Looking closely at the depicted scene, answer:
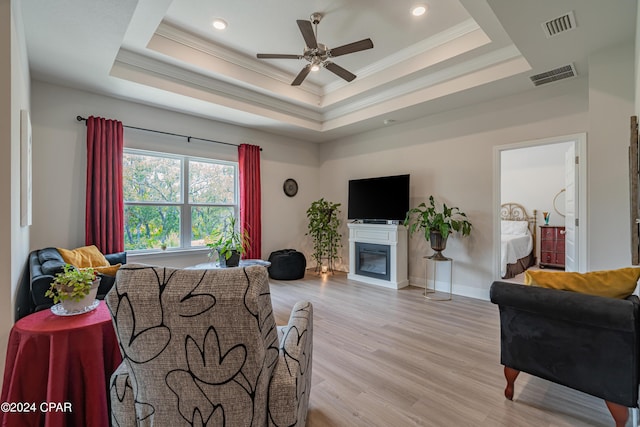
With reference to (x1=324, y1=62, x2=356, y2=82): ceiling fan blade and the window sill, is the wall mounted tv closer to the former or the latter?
Result: (x1=324, y1=62, x2=356, y2=82): ceiling fan blade

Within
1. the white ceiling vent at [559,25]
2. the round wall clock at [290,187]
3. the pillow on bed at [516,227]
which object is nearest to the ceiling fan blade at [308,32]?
the white ceiling vent at [559,25]

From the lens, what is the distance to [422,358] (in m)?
2.42

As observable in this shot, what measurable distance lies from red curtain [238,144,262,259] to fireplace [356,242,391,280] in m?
1.75

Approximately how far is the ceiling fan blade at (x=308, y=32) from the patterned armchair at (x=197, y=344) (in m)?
2.39

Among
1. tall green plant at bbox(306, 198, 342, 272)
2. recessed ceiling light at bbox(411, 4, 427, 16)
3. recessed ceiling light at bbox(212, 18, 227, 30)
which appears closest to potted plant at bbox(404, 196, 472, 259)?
tall green plant at bbox(306, 198, 342, 272)

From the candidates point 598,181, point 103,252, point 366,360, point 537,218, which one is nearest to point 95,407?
point 366,360

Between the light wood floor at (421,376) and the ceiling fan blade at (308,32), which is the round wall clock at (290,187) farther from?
the ceiling fan blade at (308,32)

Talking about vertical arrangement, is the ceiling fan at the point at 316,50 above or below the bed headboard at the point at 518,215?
above

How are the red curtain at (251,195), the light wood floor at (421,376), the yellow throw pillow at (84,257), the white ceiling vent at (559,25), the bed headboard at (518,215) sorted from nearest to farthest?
the light wood floor at (421,376)
the white ceiling vent at (559,25)
the yellow throw pillow at (84,257)
the red curtain at (251,195)
the bed headboard at (518,215)

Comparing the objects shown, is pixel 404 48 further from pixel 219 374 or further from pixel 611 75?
pixel 219 374

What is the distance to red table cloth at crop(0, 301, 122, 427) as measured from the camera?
4.55 feet

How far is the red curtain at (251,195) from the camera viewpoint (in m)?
5.07

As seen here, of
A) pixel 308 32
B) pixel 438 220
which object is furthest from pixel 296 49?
pixel 438 220

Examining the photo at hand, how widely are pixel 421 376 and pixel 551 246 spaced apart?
5513 mm
